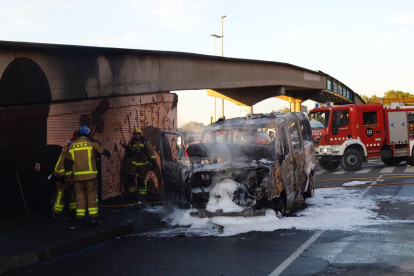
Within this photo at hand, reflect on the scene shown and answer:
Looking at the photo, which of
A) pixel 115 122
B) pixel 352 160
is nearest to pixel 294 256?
pixel 115 122

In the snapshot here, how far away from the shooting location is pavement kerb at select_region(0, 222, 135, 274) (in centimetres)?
697

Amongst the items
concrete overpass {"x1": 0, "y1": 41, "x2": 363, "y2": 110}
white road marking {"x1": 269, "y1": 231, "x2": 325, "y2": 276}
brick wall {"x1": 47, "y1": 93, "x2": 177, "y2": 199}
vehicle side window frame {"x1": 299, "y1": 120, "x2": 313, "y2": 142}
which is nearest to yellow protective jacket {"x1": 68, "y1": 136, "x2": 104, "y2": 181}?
concrete overpass {"x1": 0, "y1": 41, "x2": 363, "y2": 110}

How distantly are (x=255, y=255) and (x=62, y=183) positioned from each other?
4661 millimetres

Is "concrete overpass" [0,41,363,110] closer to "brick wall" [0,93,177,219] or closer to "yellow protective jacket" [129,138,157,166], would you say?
"brick wall" [0,93,177,219]

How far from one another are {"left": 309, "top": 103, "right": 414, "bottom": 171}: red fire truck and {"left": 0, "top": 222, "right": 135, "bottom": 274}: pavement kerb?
42.3 feet

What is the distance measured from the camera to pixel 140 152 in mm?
12609

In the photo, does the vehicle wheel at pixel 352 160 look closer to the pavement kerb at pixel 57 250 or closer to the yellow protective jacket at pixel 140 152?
the yellow protective jacket at pixel 140 152

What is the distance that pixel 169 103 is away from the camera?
52.0ft

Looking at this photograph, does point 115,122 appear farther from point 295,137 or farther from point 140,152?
point 295,137

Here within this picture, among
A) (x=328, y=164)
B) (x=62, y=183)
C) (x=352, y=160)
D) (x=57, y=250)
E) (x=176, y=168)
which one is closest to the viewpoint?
(x=57, y=250)

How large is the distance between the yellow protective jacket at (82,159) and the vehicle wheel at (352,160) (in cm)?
1349

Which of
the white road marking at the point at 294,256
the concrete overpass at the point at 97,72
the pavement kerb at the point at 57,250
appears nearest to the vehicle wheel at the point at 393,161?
the concrete overpass at the point at 97,72

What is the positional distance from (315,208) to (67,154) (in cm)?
523

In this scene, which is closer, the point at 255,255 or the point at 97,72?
the point at 255,255
